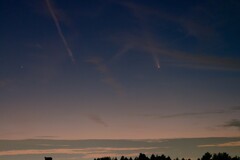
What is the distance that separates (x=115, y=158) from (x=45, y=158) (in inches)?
4126

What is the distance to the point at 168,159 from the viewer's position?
191 metres

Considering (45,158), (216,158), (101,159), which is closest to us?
(45,158)

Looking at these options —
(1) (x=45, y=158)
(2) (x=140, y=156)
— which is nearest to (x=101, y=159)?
(2) (x=140, y=156)

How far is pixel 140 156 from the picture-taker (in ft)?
606

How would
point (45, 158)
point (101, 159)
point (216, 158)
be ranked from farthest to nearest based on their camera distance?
1. point (216, 158)
2. point (101, 159)
3. point (45, 158)

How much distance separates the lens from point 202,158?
184m

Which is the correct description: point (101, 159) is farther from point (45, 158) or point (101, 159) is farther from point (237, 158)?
point (45, 158)

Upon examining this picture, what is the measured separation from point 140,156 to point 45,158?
111176mm

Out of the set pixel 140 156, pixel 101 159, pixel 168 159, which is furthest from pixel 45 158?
pixel 168 159

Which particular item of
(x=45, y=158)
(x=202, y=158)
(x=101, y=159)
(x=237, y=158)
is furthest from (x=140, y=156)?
(x=45, y=158)

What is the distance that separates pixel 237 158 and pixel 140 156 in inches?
2160

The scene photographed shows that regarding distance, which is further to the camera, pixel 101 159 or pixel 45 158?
pixel 101 159

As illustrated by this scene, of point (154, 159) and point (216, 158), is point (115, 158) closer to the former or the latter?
point (154, 159)

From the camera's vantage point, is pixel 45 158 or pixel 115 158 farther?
pixel 115 158
